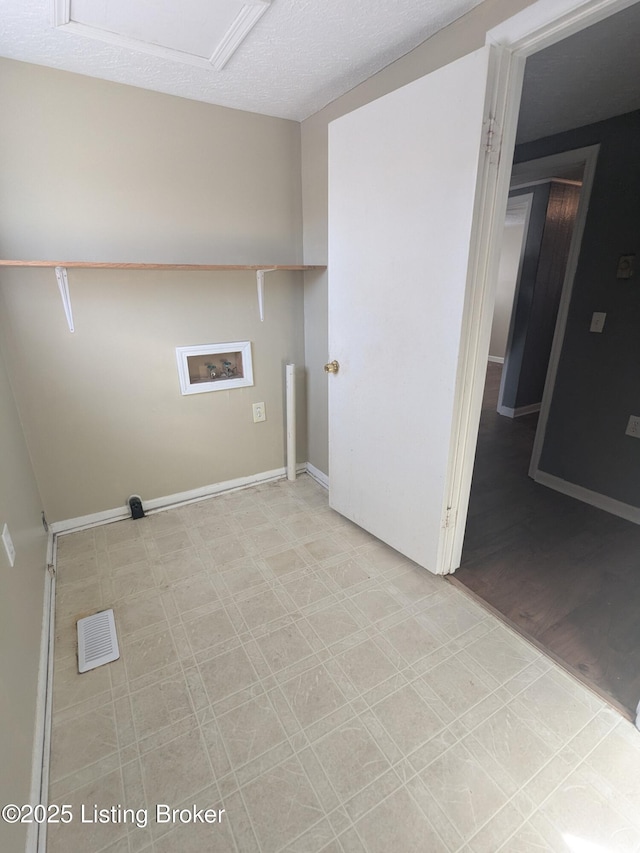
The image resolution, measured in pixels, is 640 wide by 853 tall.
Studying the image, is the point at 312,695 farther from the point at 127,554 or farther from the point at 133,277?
the point at 133,277

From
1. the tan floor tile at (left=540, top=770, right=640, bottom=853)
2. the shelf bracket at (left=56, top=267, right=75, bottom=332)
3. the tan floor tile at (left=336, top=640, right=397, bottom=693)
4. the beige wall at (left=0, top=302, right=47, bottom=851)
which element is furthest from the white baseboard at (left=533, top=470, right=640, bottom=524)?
the shelf bracket at (left=56, top=267, right=75, bottom=332)

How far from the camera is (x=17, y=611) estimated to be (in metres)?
1.23

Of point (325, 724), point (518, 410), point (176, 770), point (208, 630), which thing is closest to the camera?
point (176, 770)

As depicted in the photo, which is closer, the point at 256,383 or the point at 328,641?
the point at 328,641

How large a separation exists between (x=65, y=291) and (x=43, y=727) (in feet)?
5.59

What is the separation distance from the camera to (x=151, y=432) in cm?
225

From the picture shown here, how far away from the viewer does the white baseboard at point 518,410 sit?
4055mm

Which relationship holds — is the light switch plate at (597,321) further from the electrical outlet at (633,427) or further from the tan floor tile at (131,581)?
the tan floor tile at (131,581)

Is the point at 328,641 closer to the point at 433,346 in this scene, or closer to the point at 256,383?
the point at 433,346

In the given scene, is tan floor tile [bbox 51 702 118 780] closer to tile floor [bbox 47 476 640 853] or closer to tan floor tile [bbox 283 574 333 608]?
tile floor [bbox 47 476 640 853]

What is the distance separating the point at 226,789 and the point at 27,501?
1368 mm

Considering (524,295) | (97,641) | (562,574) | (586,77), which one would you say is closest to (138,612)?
(97,641)

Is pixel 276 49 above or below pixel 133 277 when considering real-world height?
above

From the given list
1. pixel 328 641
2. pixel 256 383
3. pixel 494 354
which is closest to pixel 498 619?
pixel 328 641
